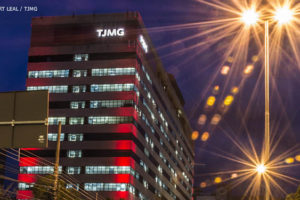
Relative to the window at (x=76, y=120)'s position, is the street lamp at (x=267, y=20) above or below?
below

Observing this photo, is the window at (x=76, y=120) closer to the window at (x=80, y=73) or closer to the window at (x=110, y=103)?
the window at (x=110, y=103)

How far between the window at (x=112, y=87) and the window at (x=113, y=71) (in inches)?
102

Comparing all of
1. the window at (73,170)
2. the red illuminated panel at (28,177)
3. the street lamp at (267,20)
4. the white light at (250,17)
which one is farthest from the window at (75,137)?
the white light at (250,17)

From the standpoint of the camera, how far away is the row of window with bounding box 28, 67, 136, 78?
374ft

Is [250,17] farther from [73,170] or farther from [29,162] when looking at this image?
[29,162]

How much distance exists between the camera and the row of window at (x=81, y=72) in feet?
374

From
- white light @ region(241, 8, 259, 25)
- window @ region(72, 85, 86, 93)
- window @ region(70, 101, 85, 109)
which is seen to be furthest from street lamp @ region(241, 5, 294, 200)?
window @ region(72, 85, 86, 93)

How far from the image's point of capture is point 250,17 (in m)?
21.4

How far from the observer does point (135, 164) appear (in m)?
112

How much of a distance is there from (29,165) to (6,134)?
104932mm

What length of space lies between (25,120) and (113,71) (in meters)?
102

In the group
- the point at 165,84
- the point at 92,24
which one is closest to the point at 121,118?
the point at 92,24

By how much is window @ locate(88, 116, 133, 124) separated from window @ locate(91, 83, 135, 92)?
640 centimetres

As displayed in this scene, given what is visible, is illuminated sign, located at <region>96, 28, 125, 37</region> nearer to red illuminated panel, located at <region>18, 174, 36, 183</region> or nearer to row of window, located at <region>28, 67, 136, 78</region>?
row of window, located at <region>28, 67, 136, 78</region>
